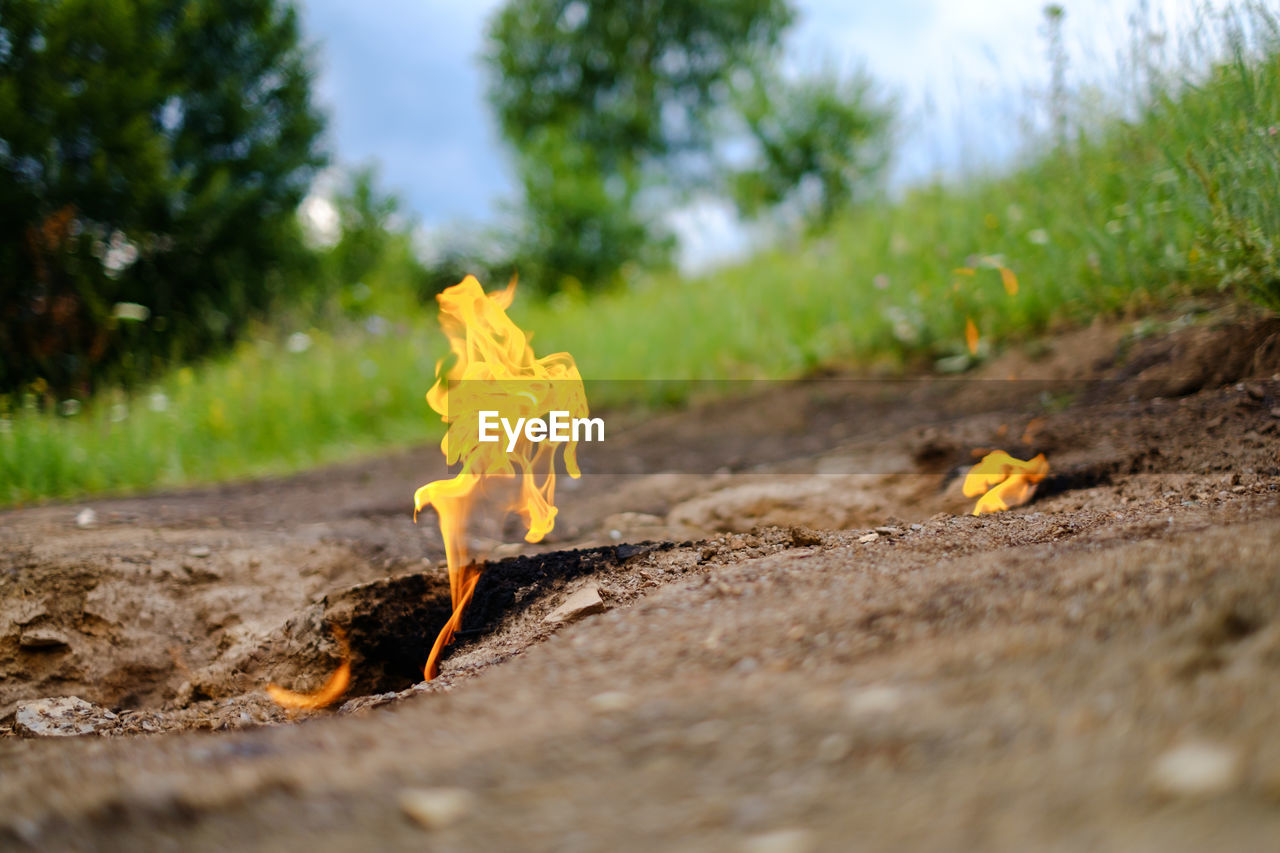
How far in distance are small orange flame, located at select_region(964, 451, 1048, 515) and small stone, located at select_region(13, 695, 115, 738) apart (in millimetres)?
2614

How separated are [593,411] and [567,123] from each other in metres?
12.4

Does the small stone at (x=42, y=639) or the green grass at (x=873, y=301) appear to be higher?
the green grass at (x=873, y=301)

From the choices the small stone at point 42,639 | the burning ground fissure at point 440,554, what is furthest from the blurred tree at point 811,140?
the small stone at point 42,639

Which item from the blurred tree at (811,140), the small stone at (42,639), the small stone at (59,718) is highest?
the blurred tree at (811,140)

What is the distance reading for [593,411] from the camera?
6.04 metres

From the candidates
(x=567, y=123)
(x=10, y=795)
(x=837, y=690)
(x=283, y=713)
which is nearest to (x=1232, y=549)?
(x=837, y=690)

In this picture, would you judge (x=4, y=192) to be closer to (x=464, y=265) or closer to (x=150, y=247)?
(x=150, y=247)

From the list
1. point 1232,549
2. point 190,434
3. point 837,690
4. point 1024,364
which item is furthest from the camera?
point 190,434

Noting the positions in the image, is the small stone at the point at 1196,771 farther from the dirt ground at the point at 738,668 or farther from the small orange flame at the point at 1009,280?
the small orange flame at the point at 1009,280

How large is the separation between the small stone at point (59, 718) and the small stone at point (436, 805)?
1.53 m

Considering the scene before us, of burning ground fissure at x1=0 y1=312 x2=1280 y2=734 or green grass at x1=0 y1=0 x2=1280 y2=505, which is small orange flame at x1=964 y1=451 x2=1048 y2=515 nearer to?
burning ground fissure at x1=0 y1=312 x2=1280 y2=734

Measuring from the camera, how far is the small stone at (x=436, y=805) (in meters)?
1.03

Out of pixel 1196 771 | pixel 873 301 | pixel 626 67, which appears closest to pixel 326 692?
pixel 1196 771

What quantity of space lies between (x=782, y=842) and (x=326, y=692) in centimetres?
186
